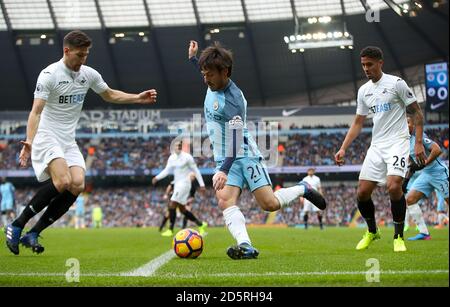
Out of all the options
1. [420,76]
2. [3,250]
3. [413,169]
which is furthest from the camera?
[420,76]

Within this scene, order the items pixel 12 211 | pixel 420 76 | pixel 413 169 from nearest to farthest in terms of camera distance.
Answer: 1. pixel 413 169
2. pixel 12 211
3. pixel 420 76

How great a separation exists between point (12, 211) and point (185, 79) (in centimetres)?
Result: 2011

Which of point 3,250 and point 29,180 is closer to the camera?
point 3,250

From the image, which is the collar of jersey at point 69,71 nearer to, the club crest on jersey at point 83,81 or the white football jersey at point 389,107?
the club crest on jersey at point 83,81

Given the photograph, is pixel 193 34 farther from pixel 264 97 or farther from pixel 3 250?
pixel 3 250

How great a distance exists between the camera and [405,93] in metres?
7.69

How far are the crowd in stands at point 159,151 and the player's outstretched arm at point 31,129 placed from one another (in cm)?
3461

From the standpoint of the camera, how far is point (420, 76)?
33312mm

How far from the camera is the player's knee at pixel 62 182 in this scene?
706cm

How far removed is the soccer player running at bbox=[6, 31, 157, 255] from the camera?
6973 mm

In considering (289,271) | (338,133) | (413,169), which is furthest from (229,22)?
(289,271)

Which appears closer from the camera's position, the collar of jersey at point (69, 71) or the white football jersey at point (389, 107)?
the collar of jersey at point (69, 71)

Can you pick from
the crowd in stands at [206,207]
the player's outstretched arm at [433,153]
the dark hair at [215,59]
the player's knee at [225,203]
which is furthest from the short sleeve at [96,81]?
the crowd in stands at [206,207]

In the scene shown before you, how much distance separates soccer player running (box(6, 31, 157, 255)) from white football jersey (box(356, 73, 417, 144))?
2.87 meters
